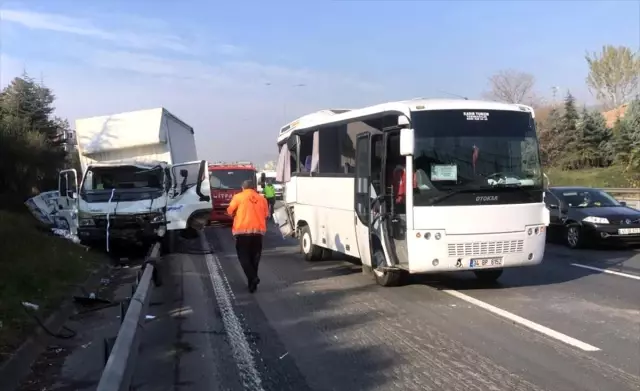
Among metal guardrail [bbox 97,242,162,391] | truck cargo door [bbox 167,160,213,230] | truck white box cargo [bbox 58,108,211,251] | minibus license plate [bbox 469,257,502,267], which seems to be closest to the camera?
metal guardrail [bbox 97,242,162,391]

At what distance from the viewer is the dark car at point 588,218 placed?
15547mm

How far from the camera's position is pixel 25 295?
8922 mm

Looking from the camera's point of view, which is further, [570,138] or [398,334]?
[570,138]

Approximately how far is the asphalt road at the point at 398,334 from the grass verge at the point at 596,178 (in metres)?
32.2

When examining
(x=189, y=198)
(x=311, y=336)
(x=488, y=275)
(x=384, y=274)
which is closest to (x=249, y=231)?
(x=384, y=274)

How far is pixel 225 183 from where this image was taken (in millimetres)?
25844

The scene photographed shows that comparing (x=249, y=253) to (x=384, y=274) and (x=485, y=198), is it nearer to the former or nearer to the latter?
(x=384, y=274)

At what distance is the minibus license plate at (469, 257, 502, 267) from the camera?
9562 mm

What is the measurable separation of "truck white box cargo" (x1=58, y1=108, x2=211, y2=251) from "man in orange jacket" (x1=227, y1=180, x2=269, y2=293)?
16.3 feet

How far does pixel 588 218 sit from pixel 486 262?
7569 millimetres

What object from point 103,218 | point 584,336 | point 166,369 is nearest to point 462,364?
point 584,336

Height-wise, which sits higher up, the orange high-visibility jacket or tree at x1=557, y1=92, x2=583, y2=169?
tree at x1=557, y1=92, x2=583, y2=169

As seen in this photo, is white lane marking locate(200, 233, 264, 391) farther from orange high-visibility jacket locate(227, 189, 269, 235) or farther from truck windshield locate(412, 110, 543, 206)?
truck windshield locate(412, 110, 543, 206)

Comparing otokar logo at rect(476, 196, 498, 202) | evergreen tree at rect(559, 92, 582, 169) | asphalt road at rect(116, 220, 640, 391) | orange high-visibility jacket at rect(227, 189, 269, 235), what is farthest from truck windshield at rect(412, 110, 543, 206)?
evergreen tree at rect(559, 92, 582, 169)
